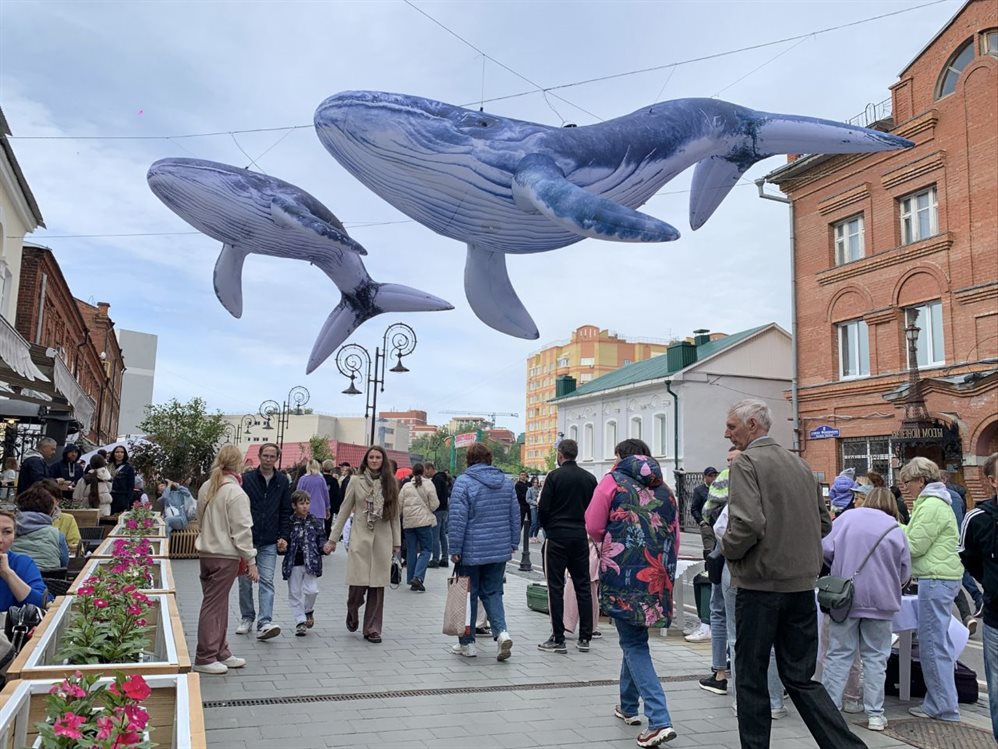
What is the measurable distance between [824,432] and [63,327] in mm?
27197

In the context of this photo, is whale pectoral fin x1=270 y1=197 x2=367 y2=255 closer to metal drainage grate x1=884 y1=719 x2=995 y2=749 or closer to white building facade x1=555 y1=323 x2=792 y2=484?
metal drainage grate x1=884 y1=719 x2=995 y2=749

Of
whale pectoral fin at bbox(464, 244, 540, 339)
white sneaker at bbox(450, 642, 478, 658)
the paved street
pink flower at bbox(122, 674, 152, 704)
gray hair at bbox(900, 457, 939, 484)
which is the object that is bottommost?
the paved street

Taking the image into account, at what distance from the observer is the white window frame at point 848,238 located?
952 inches

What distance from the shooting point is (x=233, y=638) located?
7.80m

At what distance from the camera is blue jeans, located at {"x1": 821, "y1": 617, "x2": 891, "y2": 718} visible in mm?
5598

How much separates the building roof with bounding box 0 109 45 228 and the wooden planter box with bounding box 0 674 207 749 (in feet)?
43.7

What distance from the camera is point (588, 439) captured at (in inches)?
1591

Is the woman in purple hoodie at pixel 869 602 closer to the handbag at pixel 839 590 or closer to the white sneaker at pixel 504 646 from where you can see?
the handbag at pixel 839 590

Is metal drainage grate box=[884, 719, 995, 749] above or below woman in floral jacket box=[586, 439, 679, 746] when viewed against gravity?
below

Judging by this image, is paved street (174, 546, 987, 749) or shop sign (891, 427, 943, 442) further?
shop sign (891, 427, 943, 442)

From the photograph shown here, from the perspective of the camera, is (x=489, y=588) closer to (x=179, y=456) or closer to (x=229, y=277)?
(x=229, y=277)

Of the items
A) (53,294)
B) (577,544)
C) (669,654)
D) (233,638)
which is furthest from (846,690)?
(53,294)

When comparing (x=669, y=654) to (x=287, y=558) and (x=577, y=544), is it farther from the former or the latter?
(x=287, y=558)

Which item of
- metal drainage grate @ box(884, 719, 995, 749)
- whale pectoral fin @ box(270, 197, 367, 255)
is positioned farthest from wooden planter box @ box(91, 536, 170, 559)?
metal drainage grate @ box(884, 719, 995, 749)
